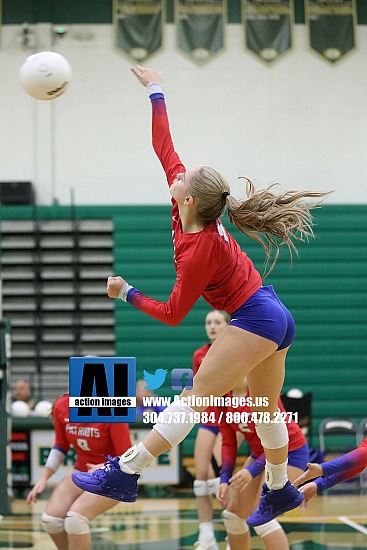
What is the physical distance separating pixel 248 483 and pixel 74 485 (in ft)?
3.99

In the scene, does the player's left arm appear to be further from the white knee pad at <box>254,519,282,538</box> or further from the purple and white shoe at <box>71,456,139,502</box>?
the white knee pad at <box>254,519,282,538</box>

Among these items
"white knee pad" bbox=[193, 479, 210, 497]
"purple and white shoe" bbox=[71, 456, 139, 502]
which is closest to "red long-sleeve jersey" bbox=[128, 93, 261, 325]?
"purple and white shoe" bbox=[71, 456, 139, 502]

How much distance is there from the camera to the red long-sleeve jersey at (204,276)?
414 cm

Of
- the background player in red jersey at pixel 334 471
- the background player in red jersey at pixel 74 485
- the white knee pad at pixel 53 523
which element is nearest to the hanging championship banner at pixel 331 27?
the background player in red jersey at pixel 74 485

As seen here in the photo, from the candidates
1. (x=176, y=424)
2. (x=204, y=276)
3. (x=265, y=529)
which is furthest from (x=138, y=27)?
(x=176, y=424)

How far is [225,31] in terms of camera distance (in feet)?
45.3

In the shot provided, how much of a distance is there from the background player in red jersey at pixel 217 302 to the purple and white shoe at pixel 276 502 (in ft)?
1.03

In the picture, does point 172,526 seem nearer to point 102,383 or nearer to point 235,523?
point 235,523

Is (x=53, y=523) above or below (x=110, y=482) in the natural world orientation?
below

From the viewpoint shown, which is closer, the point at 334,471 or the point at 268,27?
the point at 334,471

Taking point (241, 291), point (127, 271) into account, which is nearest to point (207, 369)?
point (241, 291)

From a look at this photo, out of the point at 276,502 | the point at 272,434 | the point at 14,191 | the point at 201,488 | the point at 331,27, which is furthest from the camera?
the point at 331,27

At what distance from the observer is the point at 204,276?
416cm

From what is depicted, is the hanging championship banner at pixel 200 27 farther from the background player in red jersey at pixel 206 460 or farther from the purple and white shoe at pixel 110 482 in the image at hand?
the purple and white shoe at pixel 110 482
